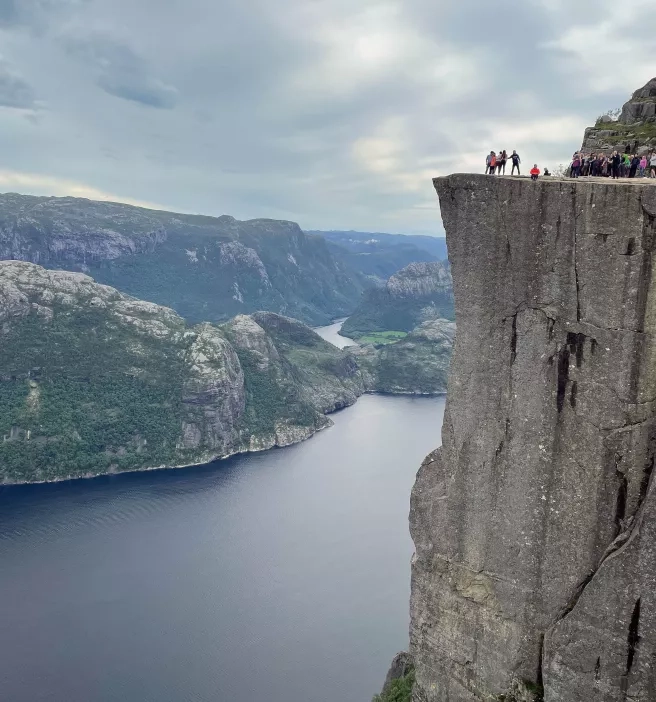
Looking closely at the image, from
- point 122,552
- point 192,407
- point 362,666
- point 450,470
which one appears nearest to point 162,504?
point 122,552

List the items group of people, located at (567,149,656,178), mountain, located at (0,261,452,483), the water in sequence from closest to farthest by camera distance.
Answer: group of people, located at (567,149,656,178) → the water → mountain, located at (0,261,452,483)

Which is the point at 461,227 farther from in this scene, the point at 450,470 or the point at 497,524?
the point at 497,524

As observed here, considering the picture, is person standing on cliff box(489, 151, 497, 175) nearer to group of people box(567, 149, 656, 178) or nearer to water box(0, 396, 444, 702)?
group of people box(567, 149, 656, 178)

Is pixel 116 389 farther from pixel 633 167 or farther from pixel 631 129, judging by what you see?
pixel 633 167

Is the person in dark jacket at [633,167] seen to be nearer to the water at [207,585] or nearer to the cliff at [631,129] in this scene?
the cliff at [631,129]

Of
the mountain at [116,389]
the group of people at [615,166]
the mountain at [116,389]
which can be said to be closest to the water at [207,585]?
the mountain at [116,389]

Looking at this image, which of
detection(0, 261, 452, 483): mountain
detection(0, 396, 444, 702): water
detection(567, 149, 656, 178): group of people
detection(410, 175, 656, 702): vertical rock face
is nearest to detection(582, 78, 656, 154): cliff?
detection(567, 149, 656, 178): group of people
